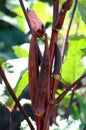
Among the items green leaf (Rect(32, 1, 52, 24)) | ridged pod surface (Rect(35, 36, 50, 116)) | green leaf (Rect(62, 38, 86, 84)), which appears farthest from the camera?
green leaf (Rect(32, 1, 52, 24))

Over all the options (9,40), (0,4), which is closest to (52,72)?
(9,40)

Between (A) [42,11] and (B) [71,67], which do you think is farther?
A: (A) [42,11]

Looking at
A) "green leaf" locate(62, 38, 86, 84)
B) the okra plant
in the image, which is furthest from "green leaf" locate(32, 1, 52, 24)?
the okra plant

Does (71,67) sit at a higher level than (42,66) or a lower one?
lower

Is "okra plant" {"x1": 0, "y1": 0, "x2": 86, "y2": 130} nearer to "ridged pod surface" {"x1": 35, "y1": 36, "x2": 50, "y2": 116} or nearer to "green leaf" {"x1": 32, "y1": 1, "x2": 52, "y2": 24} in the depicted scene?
"ridged pod surface" {"x1": 35, "y1": 36, "x2": 50, "y2": 116}

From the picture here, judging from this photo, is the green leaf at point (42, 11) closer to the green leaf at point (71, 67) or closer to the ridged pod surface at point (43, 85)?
the green leaf at point (71, 67)

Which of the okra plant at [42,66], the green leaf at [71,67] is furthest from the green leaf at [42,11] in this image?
the okra plant at [42,66]

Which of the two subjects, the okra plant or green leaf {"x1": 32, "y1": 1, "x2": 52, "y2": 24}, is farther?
green leaf {"x1": 32, "y1": 1, "x2": 52, "y2": 24}

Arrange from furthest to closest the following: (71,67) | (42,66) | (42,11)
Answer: (42,11), (71,67), (42,66)

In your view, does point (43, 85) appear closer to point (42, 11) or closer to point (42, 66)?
point (42, 66)

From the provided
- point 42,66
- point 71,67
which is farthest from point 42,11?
point 42,66

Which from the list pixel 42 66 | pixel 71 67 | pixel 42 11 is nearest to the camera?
pixel 42 66
